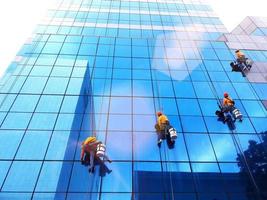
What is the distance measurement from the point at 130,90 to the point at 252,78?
10.3m

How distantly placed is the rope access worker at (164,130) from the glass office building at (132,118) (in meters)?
0.49

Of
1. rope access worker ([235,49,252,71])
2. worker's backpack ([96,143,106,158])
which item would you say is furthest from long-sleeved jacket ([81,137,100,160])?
rope access worker ([235,49,252,71])

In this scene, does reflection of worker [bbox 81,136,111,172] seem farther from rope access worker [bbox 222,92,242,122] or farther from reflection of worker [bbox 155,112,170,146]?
rope access worker [bbox 222,92,242,122]

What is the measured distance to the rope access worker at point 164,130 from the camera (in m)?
13.9

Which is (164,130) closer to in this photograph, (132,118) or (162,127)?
(162,127)

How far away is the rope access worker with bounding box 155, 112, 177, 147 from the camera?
13.9 meters

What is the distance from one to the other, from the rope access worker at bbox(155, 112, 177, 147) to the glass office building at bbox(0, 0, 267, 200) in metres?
0.49

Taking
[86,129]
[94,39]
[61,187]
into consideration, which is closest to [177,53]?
[94,39]

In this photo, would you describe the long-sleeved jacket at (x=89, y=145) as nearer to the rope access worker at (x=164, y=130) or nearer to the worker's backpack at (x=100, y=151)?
the worker's backpack at (x=100, y=151)

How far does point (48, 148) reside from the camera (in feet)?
45.0

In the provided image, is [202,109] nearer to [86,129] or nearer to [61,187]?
[86,129]

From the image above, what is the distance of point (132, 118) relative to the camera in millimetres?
15883

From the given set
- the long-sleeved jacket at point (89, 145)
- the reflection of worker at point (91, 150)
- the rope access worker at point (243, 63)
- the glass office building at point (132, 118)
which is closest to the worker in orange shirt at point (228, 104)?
the glass office building at point (132, 118)

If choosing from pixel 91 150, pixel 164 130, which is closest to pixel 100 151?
pixel 91 150
